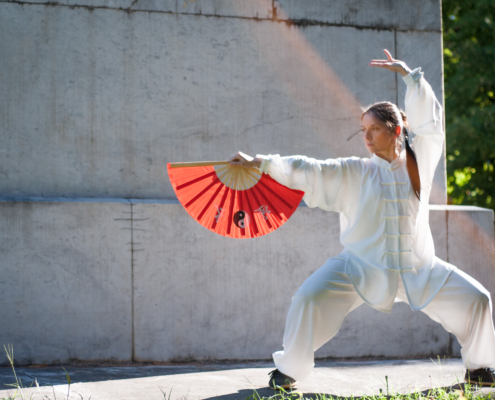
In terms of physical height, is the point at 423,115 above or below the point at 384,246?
above

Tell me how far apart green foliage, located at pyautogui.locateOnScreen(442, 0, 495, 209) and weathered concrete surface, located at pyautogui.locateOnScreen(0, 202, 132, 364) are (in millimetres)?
7401

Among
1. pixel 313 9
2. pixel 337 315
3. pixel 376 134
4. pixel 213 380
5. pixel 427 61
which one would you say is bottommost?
pixel 213 380

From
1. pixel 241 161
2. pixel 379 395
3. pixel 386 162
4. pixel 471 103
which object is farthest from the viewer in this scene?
pixel 471 103

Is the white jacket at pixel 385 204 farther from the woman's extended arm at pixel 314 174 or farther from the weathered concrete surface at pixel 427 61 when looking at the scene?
the weathered concrete surface at pixel 427 61

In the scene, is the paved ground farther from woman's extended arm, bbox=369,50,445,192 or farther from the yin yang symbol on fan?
woman's extended arm, bbox=369,50,445,192

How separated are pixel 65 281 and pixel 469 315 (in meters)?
2.90

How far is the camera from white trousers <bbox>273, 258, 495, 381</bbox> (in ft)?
10.5

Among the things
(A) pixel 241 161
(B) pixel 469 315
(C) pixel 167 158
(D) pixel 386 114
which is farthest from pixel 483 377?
(C) pixel 167 158

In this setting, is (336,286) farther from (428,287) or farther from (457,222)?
(457,222)

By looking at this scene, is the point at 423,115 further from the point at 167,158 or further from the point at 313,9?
the point at 167,158

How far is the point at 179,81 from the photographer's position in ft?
15.5

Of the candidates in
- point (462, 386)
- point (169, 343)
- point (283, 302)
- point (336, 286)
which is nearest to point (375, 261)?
point (336, 286)

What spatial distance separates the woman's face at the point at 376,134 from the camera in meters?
3.39

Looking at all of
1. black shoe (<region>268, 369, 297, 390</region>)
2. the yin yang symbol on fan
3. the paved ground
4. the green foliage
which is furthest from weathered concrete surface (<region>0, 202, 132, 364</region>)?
the green foliage
